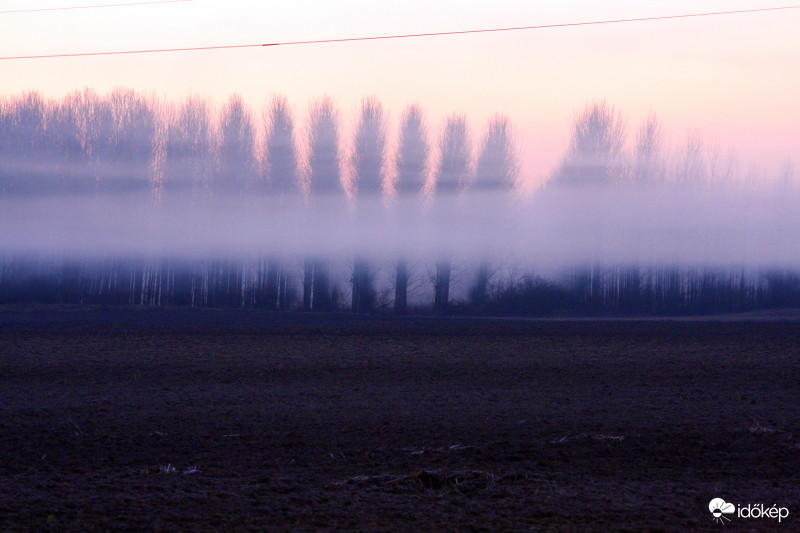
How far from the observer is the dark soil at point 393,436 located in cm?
779

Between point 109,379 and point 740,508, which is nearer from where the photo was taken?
point 740,508

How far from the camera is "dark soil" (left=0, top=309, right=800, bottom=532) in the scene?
7.79 m

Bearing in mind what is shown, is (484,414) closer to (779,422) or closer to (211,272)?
(779,422)

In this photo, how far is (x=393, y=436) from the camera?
37.8 feet

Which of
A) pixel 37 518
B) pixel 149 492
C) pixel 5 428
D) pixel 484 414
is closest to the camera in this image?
pixel 37 518

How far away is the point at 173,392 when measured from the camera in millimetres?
15617

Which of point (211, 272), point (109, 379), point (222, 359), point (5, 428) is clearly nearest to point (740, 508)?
point (5, 428)

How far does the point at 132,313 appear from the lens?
3928cm

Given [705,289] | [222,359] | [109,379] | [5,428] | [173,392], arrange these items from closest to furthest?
[5,428] < [173,392] < [109,379] < [222,359] < [705,289]

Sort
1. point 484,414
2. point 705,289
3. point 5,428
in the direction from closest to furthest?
point 5,428 < point 484,414 < point 705,289

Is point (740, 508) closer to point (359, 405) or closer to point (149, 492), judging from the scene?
point (149, 492)

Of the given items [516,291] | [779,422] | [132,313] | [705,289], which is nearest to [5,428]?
[779,422]

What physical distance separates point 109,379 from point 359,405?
20.7 ft

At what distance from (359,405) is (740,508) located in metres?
7.44
